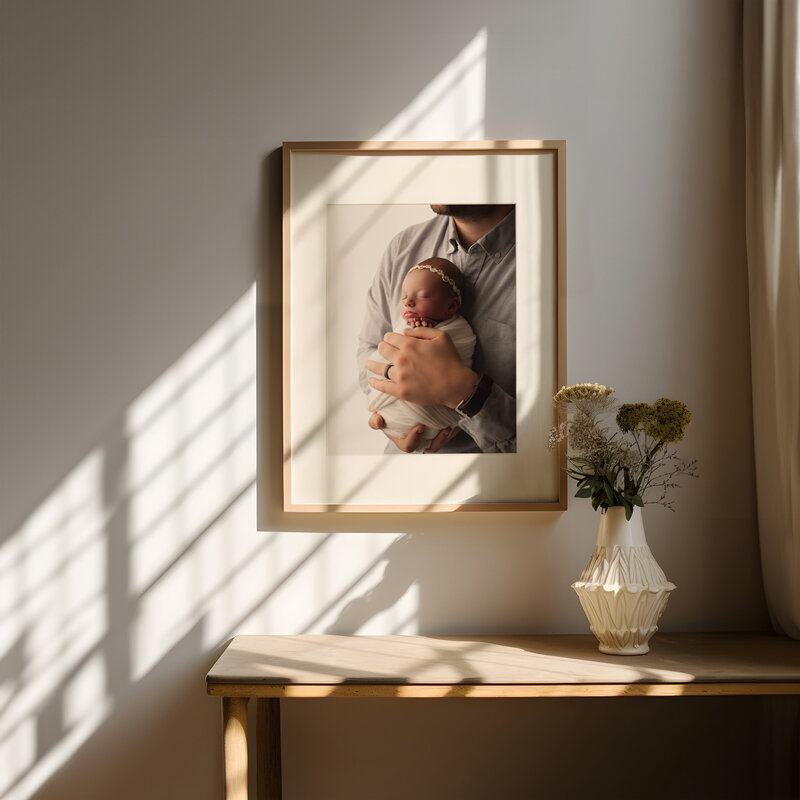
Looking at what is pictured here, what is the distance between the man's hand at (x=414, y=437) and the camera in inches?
79.2

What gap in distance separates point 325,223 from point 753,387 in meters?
1.16

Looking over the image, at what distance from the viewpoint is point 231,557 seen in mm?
2014

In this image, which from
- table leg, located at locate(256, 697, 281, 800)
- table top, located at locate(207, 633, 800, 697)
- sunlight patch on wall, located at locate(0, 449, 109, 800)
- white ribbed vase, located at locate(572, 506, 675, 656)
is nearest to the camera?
table top, located at locate(207, 633, 800, 697)

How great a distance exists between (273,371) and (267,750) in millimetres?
914

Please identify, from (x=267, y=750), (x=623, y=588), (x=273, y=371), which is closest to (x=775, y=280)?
(x=623, y=588)

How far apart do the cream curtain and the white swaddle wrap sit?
28.4 inches

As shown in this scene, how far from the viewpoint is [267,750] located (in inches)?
73.7

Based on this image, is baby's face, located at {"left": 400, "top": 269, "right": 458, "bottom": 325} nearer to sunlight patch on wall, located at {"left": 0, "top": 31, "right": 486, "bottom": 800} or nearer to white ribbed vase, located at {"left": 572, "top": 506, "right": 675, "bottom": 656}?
sunlight patch on wall, located at {"left": 0, "top": 31, "right": 486, "bottom": 800}

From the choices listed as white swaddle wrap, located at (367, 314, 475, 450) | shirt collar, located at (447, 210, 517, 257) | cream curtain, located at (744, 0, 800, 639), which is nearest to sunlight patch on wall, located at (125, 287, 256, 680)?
white swaddle wrap, located at (367, 314, 475, 450)

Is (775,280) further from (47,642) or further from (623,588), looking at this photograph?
(47,642)

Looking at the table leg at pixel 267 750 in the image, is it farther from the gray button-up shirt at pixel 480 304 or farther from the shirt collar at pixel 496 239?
the shirt collar at pixel 496 239

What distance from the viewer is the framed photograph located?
2008mm

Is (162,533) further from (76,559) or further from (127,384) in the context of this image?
(127,384)

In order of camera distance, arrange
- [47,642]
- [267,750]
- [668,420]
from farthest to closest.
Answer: [47,642]
[267,750]
[668,420]
